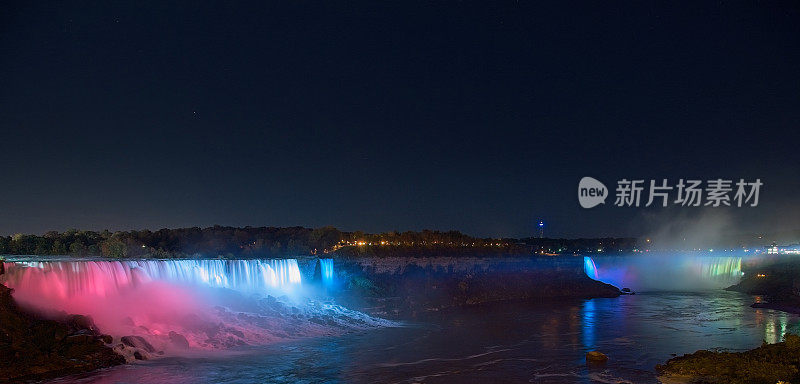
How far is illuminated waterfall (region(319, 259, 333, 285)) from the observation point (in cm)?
5110

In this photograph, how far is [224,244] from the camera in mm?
90312

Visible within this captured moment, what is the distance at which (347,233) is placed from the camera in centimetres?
10894

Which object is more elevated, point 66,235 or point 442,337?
point 66,235

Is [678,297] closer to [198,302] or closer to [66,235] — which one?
[198,302]

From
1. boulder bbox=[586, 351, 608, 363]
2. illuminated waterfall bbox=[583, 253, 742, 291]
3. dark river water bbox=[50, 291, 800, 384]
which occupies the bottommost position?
dark river water bbox=[50, 291, 800, 384]

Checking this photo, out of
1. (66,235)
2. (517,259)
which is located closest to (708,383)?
(517,259)

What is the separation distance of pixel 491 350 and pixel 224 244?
65102 mm

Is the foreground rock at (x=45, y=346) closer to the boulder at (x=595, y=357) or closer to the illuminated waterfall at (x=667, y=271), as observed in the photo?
the boulder at (x=595, y=357)

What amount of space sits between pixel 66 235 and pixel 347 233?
1896 inches

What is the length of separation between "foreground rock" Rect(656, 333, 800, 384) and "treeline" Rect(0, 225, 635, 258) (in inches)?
1453

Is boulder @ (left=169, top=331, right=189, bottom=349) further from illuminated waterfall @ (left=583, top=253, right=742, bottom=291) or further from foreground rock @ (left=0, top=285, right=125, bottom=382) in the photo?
illuminated waterfall @ (left=583, top=253, right=742, bottom=291)

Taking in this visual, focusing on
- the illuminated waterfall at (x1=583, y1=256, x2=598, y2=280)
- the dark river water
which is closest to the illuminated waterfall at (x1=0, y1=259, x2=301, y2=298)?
the dark river water

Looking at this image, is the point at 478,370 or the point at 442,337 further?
the point at 442,337

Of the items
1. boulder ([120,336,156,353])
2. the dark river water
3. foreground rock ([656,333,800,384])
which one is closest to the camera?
foreground rock ([656,333,800,384])
